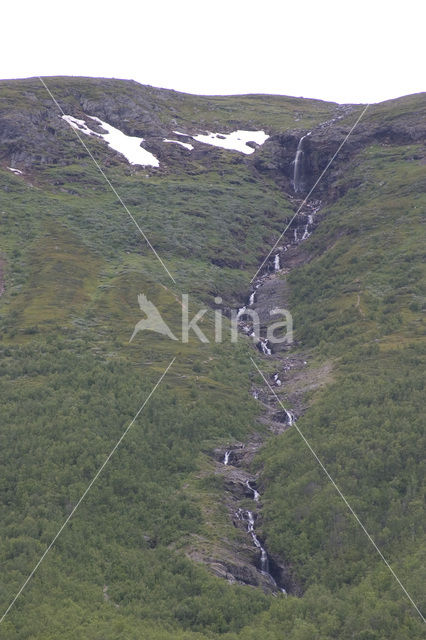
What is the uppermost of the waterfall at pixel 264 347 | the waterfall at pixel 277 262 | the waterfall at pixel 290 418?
the waterfall at pixel 277 262

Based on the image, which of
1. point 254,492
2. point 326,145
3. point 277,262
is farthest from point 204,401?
point 326,145

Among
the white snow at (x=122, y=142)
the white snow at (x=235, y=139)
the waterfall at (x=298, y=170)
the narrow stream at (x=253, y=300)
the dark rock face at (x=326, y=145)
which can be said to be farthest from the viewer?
the white snow at (x=235, y=139)

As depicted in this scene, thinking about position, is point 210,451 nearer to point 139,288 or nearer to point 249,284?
point 139,288

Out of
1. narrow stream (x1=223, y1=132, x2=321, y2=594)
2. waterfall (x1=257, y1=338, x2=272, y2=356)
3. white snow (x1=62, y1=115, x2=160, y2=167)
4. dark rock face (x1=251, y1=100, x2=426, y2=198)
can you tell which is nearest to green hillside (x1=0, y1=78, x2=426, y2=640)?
narrow stream (x1=223, y1=132, x2=321, y2=594)

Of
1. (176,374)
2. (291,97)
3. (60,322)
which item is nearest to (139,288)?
(60,322)

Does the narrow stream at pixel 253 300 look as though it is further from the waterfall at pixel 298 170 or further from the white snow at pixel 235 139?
the white snow at pixel 235 139

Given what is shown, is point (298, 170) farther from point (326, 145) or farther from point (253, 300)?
point (253, 300)

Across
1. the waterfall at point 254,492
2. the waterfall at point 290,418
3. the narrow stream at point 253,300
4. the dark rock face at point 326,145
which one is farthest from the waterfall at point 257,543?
the dark rock face at point 326,145
